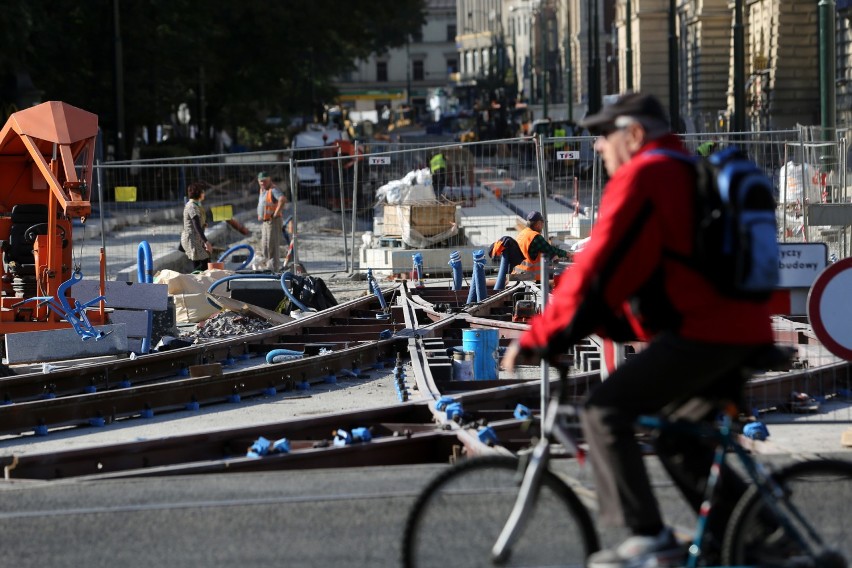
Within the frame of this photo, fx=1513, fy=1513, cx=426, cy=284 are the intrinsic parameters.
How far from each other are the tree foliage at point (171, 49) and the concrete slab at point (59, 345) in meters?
23.0

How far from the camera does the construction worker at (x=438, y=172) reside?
94.3 ft

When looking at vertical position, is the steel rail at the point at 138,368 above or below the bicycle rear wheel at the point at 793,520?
below

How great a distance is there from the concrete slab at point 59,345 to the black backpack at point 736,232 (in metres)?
10.3

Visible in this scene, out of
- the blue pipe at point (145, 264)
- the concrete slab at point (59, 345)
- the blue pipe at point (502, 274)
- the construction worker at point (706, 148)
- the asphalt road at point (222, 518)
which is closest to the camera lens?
the asphalt road at point (222, 518)

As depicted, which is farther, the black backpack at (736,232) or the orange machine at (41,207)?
the orange machine at (41,207)

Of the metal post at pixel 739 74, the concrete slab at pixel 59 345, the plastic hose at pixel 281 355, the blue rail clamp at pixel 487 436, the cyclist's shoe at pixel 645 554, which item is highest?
the metal post at pixel 739 74

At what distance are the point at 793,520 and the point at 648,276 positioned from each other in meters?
0.91

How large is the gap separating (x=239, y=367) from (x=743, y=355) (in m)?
9.83

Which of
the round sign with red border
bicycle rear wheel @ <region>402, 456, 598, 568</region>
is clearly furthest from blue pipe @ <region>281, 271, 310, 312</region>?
bicycle rear wheel @ <region>402, 456, 598, 568</region>

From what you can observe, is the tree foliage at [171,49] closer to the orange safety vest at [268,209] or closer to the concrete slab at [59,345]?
the orange safety vest at [268,209]

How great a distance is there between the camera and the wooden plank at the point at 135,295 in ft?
52.5

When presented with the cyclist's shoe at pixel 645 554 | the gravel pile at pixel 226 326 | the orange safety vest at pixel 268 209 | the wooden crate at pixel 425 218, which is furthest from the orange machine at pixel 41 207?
the cyclist's shoe at pixel 645 554

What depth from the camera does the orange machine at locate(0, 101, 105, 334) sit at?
1512 centimetres

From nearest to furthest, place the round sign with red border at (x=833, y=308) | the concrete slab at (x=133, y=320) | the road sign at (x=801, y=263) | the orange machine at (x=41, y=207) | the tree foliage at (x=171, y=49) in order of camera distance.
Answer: the round sign with red border at (x=833, y=308) → the road sign at (x=801, y=263) → the orange machine at (x=41, y=207) → the concrete slab at (x=133, y=320) → the tree foliage at (x=171, y=49)
